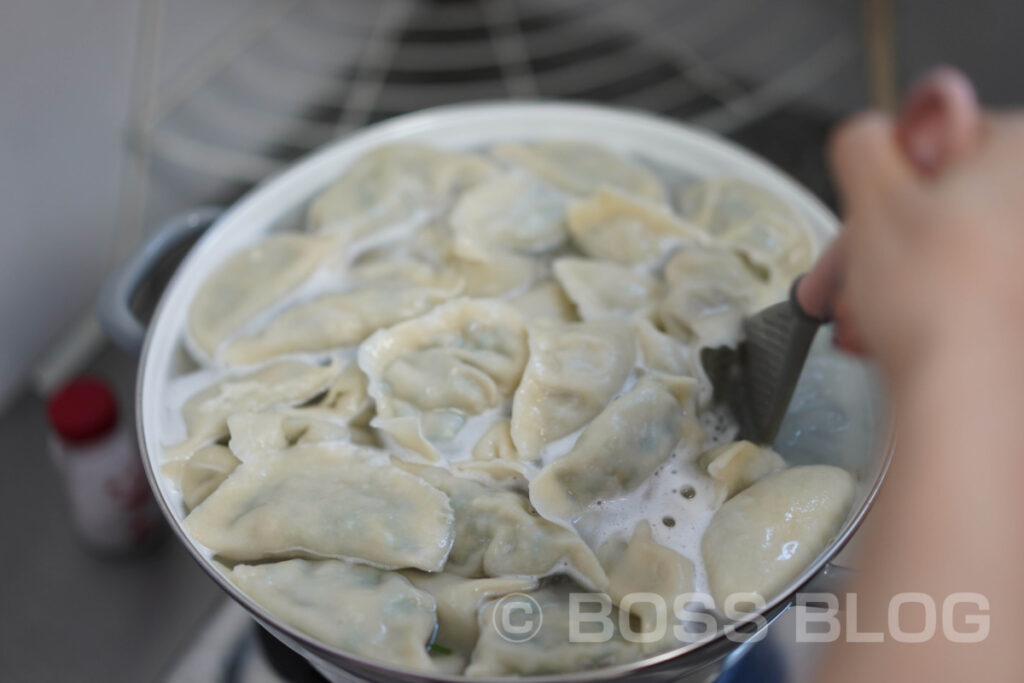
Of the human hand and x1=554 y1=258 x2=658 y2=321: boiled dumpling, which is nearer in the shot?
the human hand

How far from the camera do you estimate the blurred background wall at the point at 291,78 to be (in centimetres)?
130

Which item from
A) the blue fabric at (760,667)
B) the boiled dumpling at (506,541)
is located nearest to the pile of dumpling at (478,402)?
the boiled dumpling at (506,541)

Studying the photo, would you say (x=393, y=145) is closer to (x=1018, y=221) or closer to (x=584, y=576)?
(x=584, y=576)

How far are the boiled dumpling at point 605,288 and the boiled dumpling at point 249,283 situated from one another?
0.30 metres

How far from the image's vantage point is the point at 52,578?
1186mm

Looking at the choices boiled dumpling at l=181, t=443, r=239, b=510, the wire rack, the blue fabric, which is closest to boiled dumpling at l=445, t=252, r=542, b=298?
boiled dumpling at l=181, t=443, r=239, b=510

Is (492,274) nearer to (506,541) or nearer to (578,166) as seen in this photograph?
(578,166)

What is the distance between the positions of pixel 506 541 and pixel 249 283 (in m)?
0.45

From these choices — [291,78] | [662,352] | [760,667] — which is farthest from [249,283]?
[291,78]

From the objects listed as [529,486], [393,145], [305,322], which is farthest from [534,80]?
[529,486]

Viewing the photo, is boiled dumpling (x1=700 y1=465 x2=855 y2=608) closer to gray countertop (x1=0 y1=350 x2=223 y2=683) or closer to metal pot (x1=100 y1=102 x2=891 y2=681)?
metal pot (x1=100 y1=102 x2=891 y2=681)

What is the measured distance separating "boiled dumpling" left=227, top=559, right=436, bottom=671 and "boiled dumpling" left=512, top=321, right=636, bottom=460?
0.64 ft

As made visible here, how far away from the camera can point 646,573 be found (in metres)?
0.69

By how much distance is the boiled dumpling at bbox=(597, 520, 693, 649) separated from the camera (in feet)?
2.19
